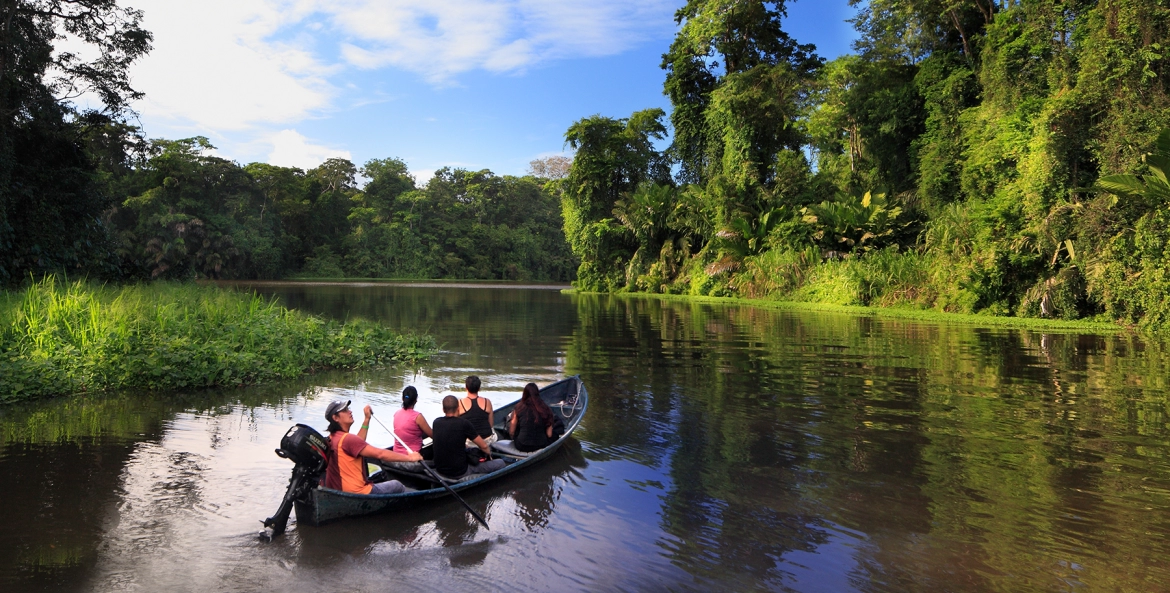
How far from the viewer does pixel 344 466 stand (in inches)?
232

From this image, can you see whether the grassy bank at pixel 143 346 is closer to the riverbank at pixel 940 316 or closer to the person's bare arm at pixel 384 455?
the person's bare arm at pixel 384 455

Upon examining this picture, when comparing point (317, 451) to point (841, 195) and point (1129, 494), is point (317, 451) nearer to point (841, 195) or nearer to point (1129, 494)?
point (1129, 494)

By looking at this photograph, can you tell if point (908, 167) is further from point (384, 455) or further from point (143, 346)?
point (384, 455)

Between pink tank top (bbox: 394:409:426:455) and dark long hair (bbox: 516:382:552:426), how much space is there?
1.08m

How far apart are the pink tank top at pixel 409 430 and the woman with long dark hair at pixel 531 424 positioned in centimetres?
101

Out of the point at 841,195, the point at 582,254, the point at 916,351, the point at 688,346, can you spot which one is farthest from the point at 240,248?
the point at 916,351

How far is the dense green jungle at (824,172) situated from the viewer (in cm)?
1836

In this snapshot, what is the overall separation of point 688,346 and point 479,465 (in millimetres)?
10157

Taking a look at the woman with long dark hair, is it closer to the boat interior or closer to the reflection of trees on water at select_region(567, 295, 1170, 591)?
the boat interior

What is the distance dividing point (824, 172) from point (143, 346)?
33.0 metres

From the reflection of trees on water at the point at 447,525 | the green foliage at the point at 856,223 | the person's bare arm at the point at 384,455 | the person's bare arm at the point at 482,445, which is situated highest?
the green foliage at the point at 856,223

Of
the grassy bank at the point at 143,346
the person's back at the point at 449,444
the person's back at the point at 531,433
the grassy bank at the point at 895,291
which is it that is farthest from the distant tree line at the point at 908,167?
the grassy bank at the point at 143,346

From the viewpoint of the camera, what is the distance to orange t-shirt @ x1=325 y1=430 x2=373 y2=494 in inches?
232

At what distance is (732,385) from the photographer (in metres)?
11.6
